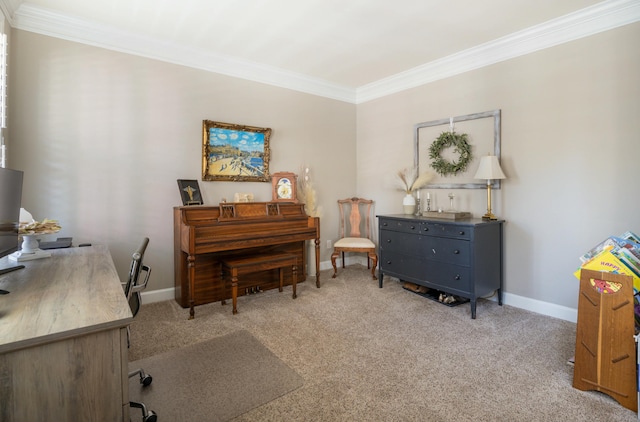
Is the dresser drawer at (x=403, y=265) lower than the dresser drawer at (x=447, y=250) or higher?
lower

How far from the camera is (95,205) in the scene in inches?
123

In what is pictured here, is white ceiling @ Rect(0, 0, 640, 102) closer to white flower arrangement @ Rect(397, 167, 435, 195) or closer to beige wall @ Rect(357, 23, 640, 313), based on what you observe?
beige wall @ Rect(357, 23, 640, 313)

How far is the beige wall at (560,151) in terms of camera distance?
2.71m

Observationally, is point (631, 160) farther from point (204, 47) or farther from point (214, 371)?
point (204, 47)

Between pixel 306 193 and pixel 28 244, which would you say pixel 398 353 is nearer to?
pixel 306 193

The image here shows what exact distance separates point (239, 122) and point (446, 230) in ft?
8.62

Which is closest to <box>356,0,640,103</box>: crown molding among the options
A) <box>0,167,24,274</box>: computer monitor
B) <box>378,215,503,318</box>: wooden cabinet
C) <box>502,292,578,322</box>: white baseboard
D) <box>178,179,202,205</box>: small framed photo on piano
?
<box>378,215,503,318</box>: wooden cabinet

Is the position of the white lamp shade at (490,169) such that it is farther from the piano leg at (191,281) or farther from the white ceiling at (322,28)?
the piano leg at (191,281)

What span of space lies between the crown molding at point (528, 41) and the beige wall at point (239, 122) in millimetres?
76

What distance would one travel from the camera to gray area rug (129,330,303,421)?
5.94 ft

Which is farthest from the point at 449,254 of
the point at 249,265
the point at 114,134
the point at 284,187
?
the point at 114,134

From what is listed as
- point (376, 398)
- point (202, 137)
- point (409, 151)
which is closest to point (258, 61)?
point (202, 137)

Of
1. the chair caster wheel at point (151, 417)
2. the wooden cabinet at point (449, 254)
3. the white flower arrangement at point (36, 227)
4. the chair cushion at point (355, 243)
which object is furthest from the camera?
the chair cushion at point (355, 243)

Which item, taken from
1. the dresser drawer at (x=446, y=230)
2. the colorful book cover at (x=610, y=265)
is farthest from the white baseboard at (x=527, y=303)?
the colorful book cover at (x=610, y=265)
